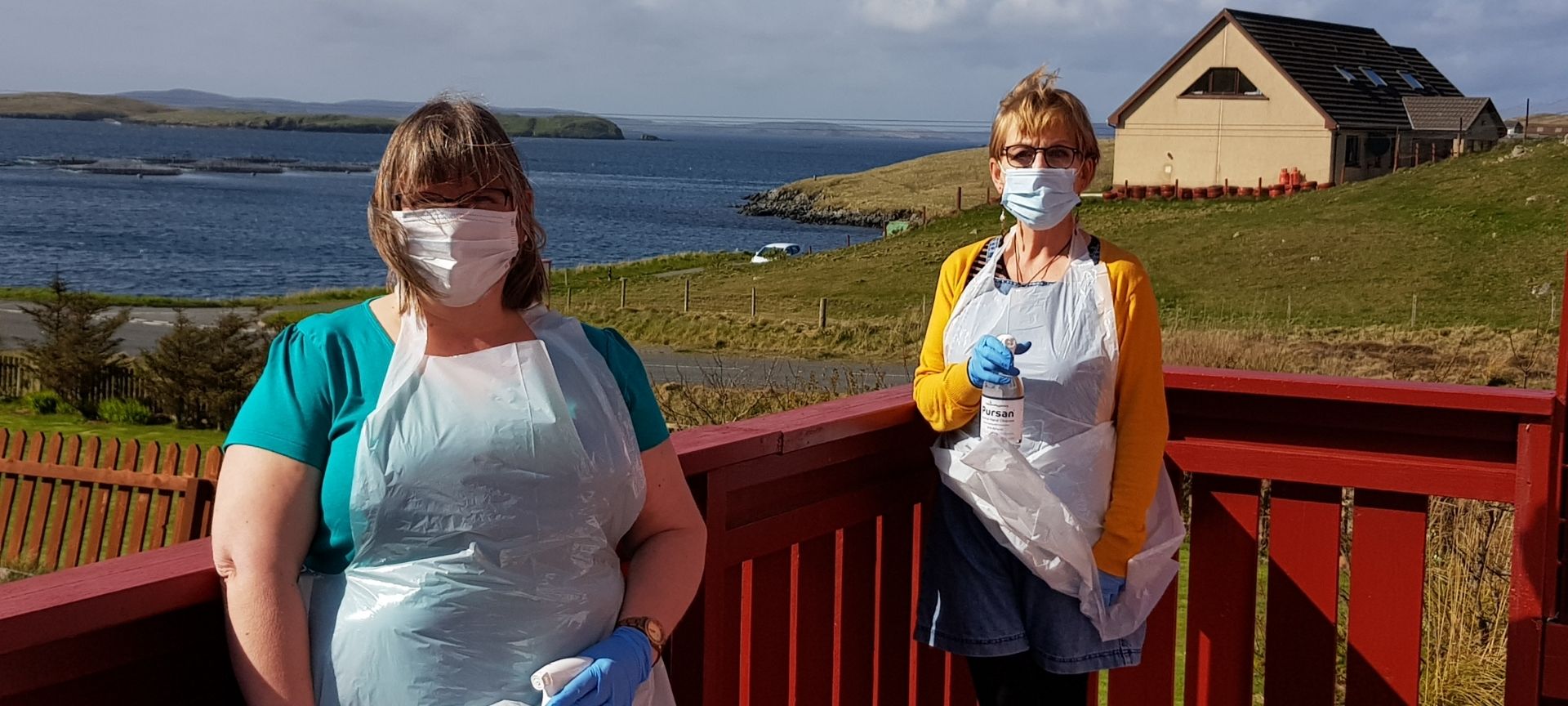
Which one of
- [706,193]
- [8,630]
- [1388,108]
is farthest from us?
[706,193]

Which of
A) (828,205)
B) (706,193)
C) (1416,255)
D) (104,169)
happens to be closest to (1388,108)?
(1416,255)

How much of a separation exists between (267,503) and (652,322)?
2439 centimetres

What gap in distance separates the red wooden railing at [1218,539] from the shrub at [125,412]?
1302 centimetres

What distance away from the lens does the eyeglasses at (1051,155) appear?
10.1ft

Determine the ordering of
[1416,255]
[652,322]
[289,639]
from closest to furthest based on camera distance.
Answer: [289,639] → [652,322] → [1416,255]

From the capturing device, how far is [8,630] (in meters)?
1.56

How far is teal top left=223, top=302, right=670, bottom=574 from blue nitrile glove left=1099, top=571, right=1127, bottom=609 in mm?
1594

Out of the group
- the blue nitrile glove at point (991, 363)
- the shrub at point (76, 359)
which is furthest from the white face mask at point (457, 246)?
the shrub at point (76, 359)

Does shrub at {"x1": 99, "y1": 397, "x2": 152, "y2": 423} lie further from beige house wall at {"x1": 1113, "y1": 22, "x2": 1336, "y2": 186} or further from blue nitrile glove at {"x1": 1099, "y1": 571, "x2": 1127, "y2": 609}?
beige house wall at {"x1": 1113, "y1": 22, "x2": 1336, "y2": 186}

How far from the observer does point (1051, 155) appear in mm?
3068

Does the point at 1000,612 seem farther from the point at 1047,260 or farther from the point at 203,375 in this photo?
the point at 203,375

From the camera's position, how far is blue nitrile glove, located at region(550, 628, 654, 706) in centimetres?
192

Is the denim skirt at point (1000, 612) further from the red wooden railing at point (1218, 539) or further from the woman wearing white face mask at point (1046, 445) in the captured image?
the red wooden railing at point (1218, 539)

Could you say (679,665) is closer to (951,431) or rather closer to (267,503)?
(951,431)
